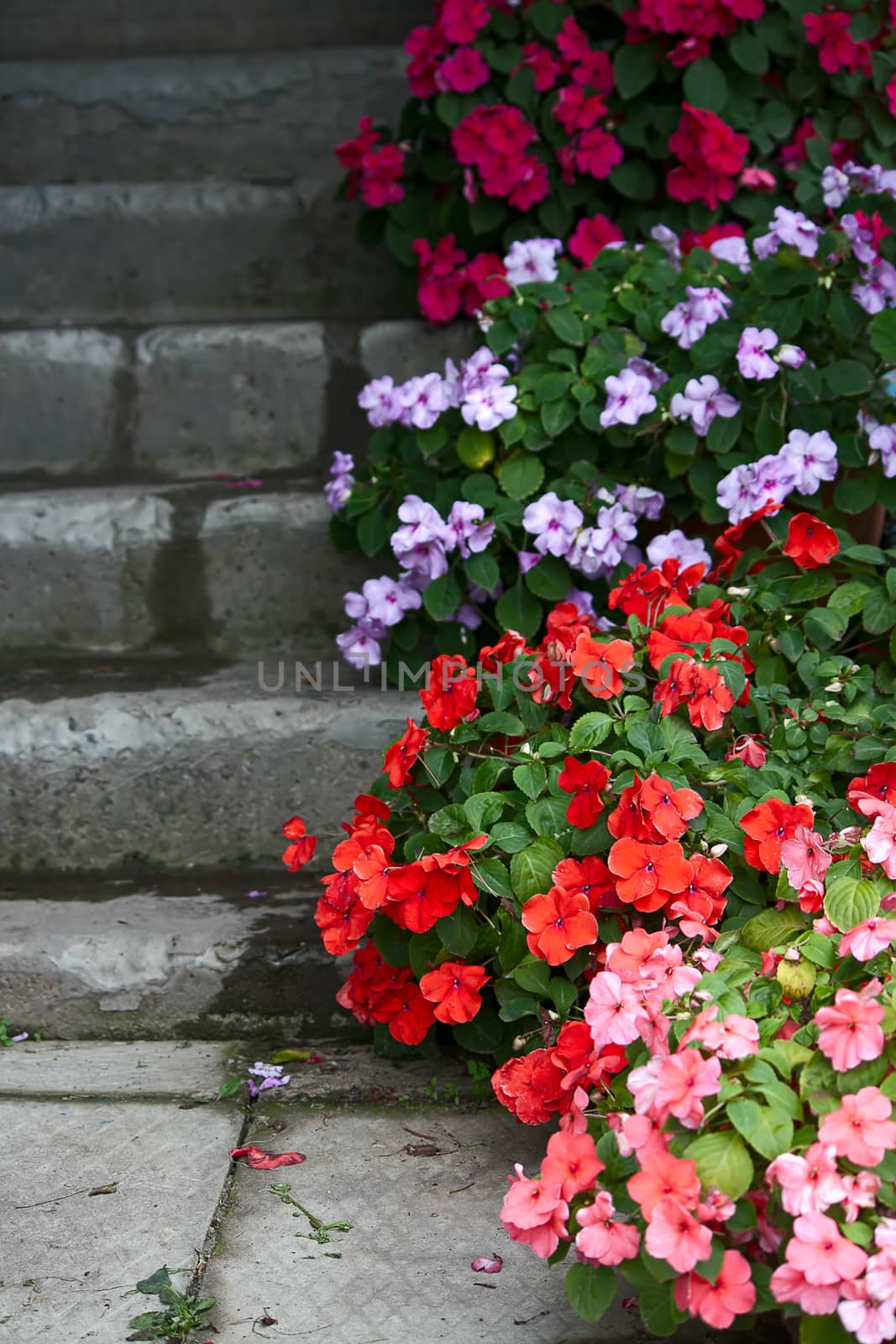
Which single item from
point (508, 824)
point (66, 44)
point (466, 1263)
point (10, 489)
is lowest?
point (466, 1263)

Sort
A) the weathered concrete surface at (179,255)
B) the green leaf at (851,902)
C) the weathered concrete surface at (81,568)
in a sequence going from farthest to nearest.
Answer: the weathered concrete surface at (179,255)
the weathered concrete surface at (81,568)
the green leaf at (851,902)

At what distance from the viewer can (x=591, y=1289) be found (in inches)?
43.9

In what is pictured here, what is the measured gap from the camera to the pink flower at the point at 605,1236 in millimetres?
1084

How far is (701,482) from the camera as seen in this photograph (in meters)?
2.07

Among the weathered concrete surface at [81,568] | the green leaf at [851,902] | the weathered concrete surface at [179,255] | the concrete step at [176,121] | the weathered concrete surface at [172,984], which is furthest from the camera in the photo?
the concrete step at [176,121]

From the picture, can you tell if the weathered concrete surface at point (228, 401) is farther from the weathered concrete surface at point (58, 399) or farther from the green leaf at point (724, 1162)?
the green leaf at point (724, 1162)

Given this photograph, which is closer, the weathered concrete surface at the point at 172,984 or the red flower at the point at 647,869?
the red flower at the point at 647,869

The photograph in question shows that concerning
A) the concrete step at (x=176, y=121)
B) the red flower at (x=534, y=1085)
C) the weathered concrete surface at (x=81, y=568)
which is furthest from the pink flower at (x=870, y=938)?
the concrete step at (x=176, y=121)

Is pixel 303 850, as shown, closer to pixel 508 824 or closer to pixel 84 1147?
pixel 508 824

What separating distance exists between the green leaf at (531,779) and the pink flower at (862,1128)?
0.54 m

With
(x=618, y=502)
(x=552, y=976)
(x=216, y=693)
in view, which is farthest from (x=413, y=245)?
(x=552, y=976)

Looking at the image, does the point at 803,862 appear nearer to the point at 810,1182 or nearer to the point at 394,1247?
the point at 810,1182

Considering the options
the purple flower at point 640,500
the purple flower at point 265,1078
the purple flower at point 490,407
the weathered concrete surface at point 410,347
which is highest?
the weathered concrete surface at point 410,347

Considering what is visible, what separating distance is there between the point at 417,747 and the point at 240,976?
52 cm
